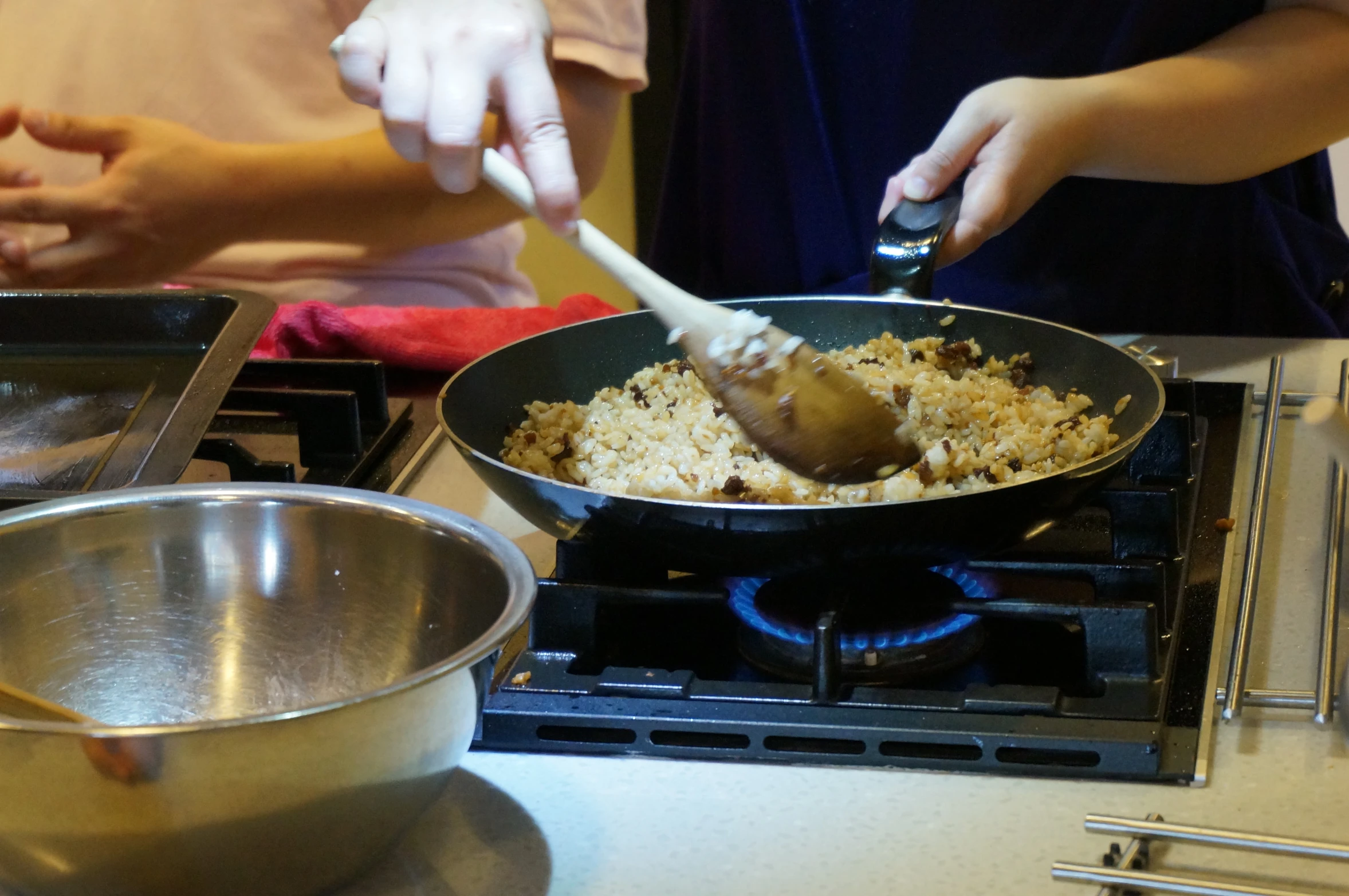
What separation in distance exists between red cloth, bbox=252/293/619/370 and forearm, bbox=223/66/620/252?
324 millimetres

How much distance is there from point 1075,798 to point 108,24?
1569mm

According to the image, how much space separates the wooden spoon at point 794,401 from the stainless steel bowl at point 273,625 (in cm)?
21

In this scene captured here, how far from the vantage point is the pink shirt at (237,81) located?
1620 millimetres

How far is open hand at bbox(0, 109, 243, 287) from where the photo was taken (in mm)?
1470

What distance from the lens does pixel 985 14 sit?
1.44m

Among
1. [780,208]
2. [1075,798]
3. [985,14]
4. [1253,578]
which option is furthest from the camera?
[780,208]

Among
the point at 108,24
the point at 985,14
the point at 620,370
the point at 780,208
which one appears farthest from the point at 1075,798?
the point at 108,24

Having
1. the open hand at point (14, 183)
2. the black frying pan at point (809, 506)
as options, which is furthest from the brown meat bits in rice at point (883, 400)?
the open hand at point (14, 183)

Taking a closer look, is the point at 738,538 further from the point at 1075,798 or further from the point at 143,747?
the point at 143,747

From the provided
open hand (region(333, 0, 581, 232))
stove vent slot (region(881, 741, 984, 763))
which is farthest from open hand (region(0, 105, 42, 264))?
stove vent slot (region(881, 741, 984, 763))

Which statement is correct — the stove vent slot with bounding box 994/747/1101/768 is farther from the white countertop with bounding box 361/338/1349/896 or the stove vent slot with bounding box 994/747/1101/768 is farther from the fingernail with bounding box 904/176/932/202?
the fingernail with bounding box 904/176/932/202

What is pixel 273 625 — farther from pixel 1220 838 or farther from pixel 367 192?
pixel 367 192

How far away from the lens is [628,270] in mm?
838

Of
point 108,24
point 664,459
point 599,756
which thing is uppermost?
point 108,24
